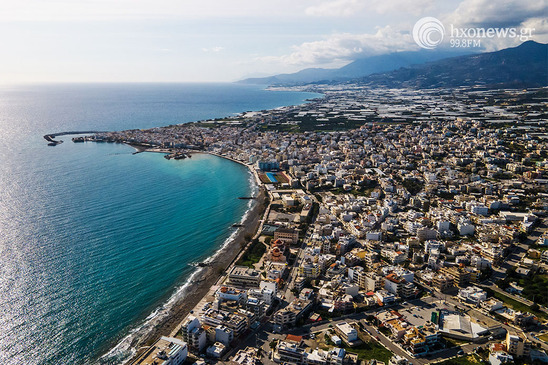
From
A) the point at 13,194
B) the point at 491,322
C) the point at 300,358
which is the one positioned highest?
the point at 13,194

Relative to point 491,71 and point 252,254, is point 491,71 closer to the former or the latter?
point 491,71

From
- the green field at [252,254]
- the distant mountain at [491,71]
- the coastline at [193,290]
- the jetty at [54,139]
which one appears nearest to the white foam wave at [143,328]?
the coastline at [193,290]

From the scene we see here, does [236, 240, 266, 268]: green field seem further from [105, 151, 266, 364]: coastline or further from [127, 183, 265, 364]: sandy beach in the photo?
[127, 183, 265, 364]: sandy beach

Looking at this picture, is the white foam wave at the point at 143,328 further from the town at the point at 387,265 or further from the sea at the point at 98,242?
the town at the point at 387,265

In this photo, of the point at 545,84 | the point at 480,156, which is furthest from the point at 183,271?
the point at 545,84

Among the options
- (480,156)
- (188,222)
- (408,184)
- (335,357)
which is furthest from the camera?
(480,156)

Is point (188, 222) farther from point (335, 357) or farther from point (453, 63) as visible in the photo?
point (453, 63)

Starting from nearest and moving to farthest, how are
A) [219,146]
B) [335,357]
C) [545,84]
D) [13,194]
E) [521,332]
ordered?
[335,357] → [521,332] → [13,194] → [219,146] → [545,84]
